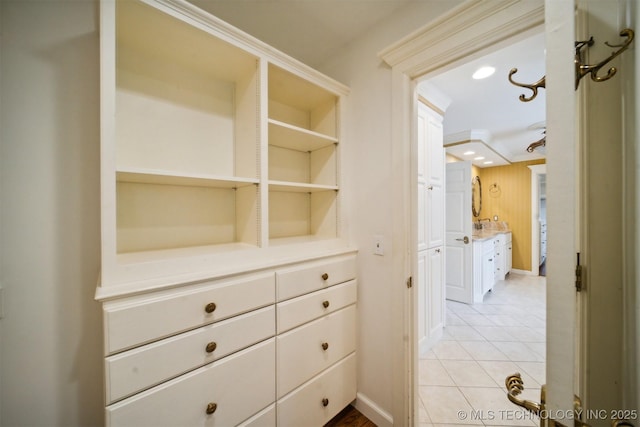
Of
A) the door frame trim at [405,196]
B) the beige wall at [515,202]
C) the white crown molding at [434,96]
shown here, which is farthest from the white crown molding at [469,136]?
the door frame trim at [405,196]

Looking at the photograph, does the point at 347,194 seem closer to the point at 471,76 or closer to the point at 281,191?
the point at 281,191

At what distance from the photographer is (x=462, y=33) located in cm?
110

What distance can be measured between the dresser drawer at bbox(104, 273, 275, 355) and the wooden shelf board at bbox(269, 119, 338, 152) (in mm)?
833

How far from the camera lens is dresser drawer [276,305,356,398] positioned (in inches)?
47.7

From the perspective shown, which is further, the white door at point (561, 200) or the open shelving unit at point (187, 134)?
the open shelving unit at point (187, 134)

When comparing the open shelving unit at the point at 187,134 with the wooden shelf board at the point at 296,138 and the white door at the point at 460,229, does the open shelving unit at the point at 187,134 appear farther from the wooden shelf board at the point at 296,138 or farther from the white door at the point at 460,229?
the white door at the point at 460,229

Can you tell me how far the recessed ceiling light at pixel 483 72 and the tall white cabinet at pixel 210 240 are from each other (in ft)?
4.14

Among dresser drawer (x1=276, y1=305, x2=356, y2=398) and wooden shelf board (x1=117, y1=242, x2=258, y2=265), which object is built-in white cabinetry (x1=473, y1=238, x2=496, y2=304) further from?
wooden shelf board (x1=117, y1=242, x2=258, y2=265)

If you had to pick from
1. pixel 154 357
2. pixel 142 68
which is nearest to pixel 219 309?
pixel 154 357

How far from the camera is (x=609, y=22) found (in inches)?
27.0

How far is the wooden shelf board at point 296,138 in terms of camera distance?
1354 mm

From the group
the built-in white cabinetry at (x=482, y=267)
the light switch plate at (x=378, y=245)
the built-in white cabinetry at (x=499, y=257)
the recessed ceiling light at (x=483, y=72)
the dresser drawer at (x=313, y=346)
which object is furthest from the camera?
the built-in white cabinetry at (x=499, y=257)

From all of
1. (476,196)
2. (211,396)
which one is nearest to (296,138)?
(211,396)

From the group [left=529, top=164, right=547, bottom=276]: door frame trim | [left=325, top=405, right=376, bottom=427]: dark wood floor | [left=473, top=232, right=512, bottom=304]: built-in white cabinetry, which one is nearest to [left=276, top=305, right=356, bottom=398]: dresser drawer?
[left=325, top=405, right=376, bottom=427]: dark wood floor
